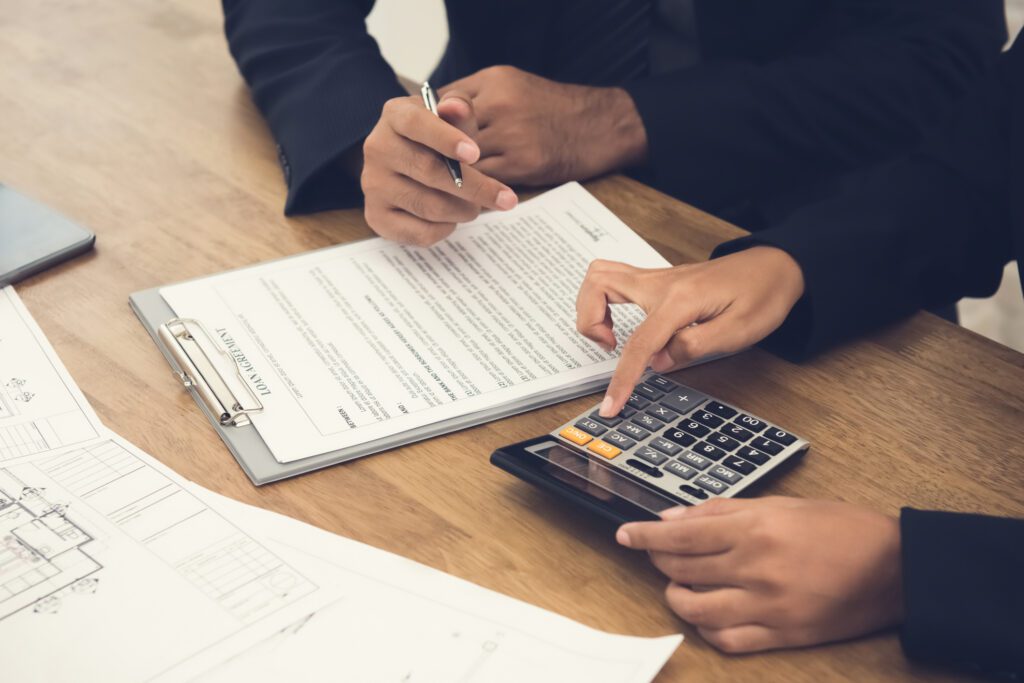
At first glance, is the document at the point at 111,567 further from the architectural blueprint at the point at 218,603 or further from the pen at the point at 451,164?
the pen at the point at 451,164

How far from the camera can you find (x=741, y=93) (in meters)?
1.02

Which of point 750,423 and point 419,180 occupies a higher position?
point 419,180

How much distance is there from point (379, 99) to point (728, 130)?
348mm

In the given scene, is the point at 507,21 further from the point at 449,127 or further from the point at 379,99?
the point at 449,127

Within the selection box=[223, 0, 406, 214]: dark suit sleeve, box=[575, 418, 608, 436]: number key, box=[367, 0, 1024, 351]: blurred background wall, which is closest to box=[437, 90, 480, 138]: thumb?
box=[223, 0, 406, 214]: dark suit sleeve

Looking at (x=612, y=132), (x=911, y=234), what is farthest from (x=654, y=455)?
(x=612, y=132)

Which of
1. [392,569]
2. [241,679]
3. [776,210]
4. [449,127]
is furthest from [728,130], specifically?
[241,679]

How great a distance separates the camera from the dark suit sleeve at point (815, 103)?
100cm

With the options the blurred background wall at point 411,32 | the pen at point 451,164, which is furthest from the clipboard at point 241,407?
the blurred background wall at point 411,32

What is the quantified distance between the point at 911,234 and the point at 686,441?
323 millimetres

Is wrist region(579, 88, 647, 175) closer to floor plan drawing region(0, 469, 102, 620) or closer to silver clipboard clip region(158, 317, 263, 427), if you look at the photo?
silver clipboard clip region(158, 317, 263, 427)

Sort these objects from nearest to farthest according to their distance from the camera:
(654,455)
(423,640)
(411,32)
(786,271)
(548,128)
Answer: (423,640) < (654,455) < (786,271) < (548,128) < (411,32)

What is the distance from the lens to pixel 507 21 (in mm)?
1203

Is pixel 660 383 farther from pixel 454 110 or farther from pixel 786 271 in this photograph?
pixel 454 110
